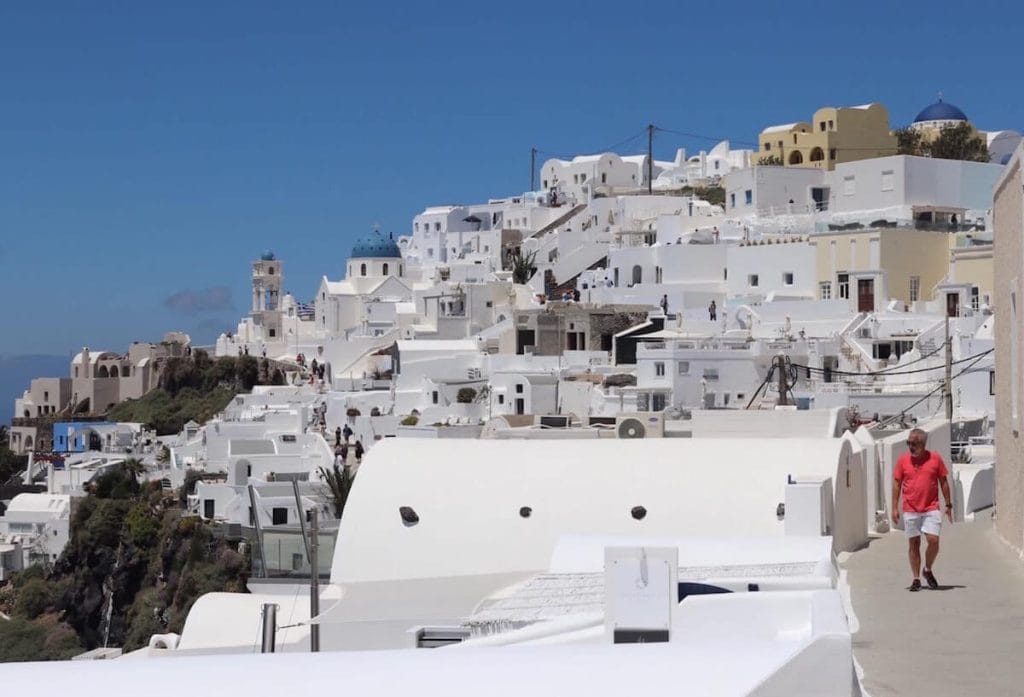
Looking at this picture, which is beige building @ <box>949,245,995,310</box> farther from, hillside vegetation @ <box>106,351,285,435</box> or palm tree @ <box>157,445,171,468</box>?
hillside vegetation @ <box>106,351,285,435</box>

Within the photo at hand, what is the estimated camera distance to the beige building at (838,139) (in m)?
50.1

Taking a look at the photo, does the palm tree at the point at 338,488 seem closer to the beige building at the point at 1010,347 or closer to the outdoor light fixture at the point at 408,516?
the outdoor light fixture at the point at 408,516

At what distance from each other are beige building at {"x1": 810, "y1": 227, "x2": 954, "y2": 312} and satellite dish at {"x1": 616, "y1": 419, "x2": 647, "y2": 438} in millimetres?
20249

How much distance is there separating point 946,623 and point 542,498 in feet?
24.3

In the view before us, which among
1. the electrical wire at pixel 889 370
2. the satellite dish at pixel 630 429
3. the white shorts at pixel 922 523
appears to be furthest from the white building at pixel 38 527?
the white shorts at pixel 922 523

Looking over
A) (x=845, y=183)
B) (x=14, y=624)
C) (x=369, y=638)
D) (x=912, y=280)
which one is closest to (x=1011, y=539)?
(x=369, y=638)

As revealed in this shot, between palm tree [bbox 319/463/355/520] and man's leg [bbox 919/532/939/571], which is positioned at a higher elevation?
man's leg [bbox 919/532/939/571]

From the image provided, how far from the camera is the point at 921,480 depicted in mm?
8750

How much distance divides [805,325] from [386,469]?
→ 2563 cm

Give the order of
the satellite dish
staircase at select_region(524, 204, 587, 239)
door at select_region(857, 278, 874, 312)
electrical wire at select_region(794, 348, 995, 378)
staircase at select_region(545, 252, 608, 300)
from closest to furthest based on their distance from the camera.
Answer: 1. the satellite dish
2. electrical wire at select_region(794, 348, 995, 378)
3. door at select_region(857, 278, 874, 312)
4. staircase at select_region(545, 252, 608, 300)
5. staircase at select_region(524, 204, 587, 239)

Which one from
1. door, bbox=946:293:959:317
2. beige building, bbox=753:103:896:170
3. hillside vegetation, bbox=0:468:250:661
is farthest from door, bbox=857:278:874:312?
hillside vegetation, bbox=0:468:250:661

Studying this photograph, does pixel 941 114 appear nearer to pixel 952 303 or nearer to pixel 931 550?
pixel 952 303

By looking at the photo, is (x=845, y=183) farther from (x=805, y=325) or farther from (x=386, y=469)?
(x=386, y=469)

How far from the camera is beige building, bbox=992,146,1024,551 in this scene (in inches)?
389
